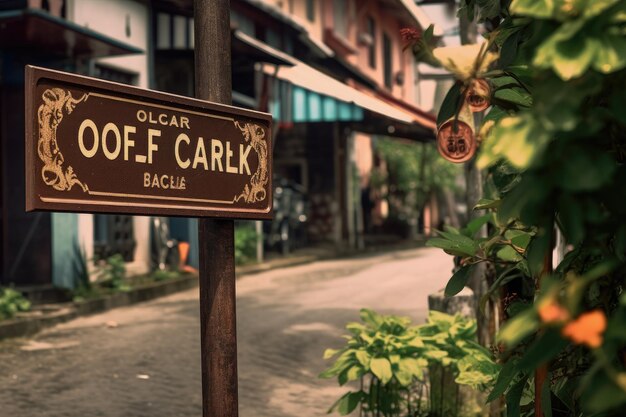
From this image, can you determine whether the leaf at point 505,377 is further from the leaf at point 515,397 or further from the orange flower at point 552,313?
the orange flower at point 552,313

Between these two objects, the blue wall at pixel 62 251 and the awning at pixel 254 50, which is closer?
the blue wall at pixel 62 251

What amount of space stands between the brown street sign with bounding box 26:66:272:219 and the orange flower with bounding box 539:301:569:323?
1490 mm

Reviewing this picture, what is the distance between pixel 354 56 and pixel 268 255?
10.3 meters

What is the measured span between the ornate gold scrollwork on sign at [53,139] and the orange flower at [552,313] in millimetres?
1506

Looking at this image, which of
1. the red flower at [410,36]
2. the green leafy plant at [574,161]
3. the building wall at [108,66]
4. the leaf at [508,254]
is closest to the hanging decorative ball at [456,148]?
the leaf at [508,254]

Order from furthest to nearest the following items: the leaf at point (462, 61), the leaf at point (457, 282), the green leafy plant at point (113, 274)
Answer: the green leafy plant at point (113, 274), the leaf at point (457, 282), the leaf at point (462, 61)

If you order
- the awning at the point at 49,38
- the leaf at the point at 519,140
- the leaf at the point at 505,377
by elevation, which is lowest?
the leaf at the point at 505,377

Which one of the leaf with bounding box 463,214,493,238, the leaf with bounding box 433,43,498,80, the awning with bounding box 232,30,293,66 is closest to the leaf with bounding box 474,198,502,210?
the leaf with bounding box 433,43,498,80

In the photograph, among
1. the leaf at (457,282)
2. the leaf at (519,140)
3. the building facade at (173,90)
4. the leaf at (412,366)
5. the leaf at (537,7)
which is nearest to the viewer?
the leaf at (519,140)

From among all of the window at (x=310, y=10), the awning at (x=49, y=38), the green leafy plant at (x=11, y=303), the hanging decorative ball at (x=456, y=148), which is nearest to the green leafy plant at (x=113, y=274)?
the green leafy plant at (x=11, y=303)

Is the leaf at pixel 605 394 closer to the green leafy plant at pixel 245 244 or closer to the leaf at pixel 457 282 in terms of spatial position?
the leaf at pixel 457 282

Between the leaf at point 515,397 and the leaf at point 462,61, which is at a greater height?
the leaf at point 462,61

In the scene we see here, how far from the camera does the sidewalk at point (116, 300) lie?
966cm

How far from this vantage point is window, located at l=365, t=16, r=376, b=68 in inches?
1160
